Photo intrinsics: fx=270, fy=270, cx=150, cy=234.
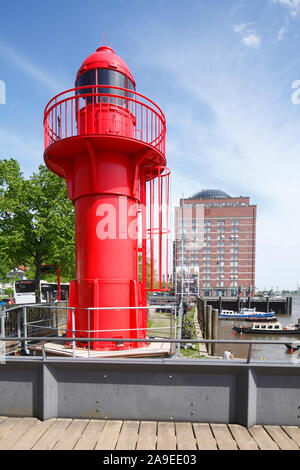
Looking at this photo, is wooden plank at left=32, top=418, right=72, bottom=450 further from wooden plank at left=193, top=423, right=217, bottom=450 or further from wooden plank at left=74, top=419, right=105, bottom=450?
wooden plank at left=193, top=423, right=217, bottom=450

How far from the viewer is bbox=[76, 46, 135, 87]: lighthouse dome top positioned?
262 inches

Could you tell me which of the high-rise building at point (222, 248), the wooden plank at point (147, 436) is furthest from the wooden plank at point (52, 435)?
the high-rise building at point (222, 248)

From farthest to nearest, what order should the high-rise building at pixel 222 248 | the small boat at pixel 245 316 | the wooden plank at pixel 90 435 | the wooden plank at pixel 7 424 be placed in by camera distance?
the high-rise building at pixel 222 248 < the small boat at pixel 245 316 < the wooden plank at pixel 7 424 < the wooden plank at pixel 90 435

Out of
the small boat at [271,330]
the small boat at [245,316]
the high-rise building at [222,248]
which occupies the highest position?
the high-rise building at [222,248]

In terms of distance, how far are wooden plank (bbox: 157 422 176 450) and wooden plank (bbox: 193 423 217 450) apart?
1.15 ft

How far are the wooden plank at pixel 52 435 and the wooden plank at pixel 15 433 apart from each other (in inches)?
13.9

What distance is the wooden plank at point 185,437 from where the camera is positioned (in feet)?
12.3

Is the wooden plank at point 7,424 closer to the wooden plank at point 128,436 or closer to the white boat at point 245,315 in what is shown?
the wooden plank at point 128,436

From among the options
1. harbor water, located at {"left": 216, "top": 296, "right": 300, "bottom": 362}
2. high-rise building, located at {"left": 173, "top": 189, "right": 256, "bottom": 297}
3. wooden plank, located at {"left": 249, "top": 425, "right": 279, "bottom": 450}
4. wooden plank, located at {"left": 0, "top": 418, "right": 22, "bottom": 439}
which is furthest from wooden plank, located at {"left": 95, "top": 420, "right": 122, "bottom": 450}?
high-rise building, located at {"left": 173, "top": 189, "right": 256, "bottom": 297}

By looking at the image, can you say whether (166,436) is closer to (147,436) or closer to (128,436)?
(147,436)

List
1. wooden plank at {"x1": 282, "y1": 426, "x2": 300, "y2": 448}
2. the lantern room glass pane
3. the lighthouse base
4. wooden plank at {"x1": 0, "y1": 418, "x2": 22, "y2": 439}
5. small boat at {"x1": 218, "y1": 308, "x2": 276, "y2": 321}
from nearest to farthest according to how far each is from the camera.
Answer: wooden plank at {"x1": 282, "y1": 426, "x2": 300, "y2": 448}, wooden plank at {"x1": 0, "y1": 418, "x2": 22, "y2": 439}, the lighthouse base, the lantern room glass pane, small boat at {"x1": 218, "y1": 308, "x2": 276, "y2": 321}

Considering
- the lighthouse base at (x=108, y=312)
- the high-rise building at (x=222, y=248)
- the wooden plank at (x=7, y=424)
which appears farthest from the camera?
the high-rise building at (x=222, y=248)
